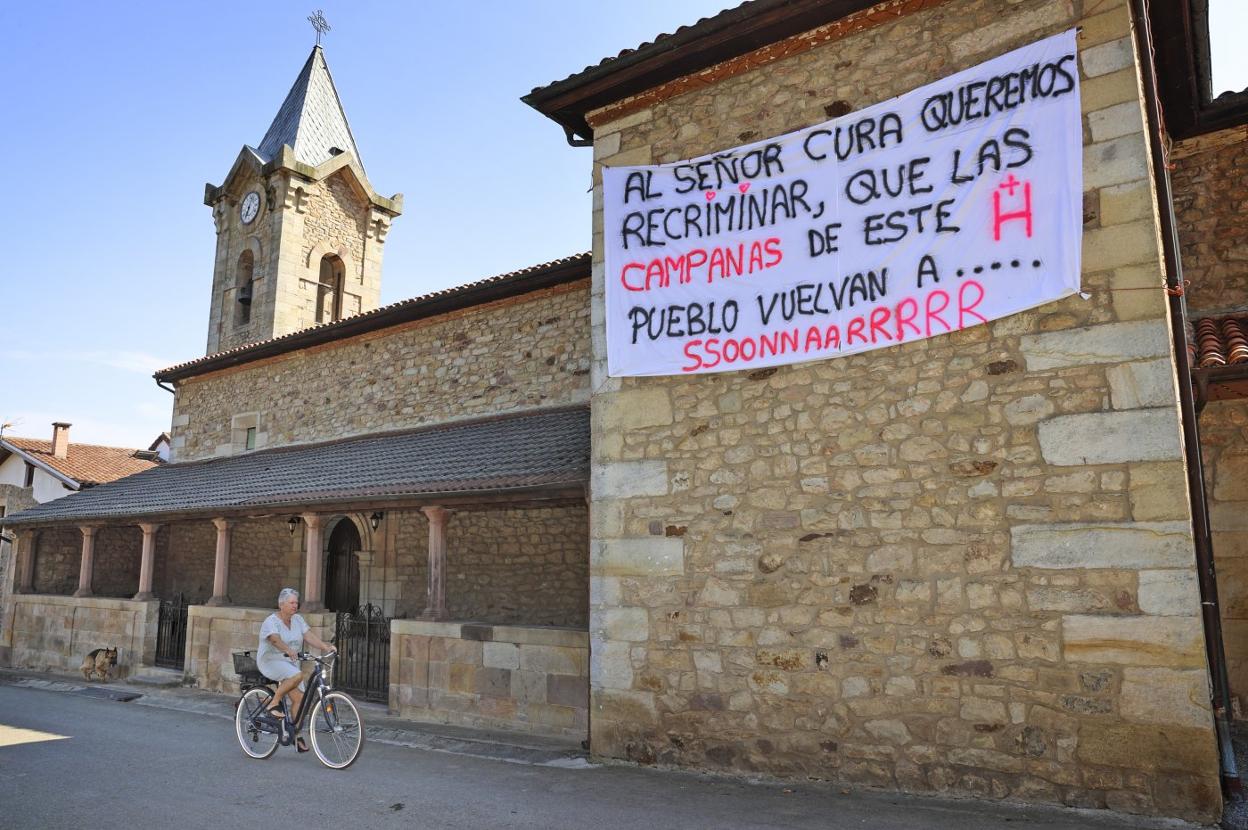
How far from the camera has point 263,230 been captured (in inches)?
799

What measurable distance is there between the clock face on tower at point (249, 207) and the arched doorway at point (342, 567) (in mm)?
11142

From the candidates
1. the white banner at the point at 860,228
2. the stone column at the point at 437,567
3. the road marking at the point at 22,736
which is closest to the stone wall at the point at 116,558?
the road marking at the point at 22,736

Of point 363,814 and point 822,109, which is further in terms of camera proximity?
point 822,109

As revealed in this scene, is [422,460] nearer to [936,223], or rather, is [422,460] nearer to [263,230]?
[936,223]

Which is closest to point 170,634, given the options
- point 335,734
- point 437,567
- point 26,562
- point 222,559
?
point 222,559

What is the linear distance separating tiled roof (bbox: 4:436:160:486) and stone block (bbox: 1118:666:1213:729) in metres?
19.4

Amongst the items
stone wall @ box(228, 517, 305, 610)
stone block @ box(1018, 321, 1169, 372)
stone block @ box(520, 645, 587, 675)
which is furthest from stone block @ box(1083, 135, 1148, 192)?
stone wall @ box(228, 517, 305, 610)

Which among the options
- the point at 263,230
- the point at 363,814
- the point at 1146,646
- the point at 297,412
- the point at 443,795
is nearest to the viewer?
the point at 1146,646

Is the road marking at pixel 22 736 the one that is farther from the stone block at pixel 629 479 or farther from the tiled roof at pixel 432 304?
the tiled roof at pixel 432 304

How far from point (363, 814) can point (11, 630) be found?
1335 centimetres

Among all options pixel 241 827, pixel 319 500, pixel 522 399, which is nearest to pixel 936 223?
pixel 241 827

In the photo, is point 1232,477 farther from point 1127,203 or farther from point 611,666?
point 611,666

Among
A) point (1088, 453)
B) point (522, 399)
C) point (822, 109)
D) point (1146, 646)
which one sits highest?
point (822, 109)

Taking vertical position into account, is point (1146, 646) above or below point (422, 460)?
below
